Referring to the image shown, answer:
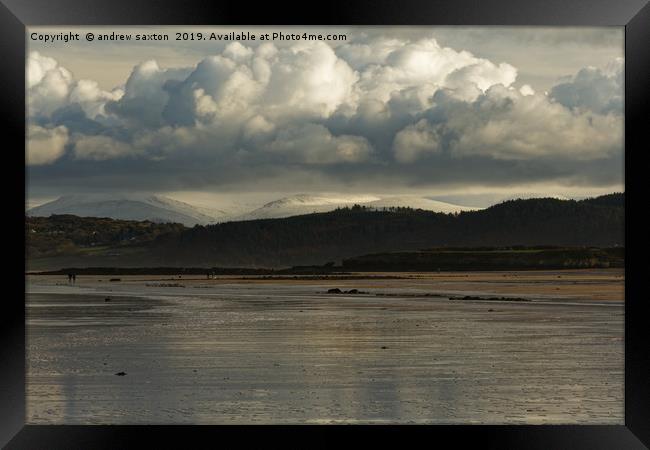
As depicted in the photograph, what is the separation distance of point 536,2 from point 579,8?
36 cm

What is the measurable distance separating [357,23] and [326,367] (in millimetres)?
6711

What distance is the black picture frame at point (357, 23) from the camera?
27.7 ft

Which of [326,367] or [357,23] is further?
[326,367]

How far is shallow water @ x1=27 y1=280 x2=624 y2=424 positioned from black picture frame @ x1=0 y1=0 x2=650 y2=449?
5.77 ft

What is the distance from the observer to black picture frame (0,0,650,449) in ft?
27.7

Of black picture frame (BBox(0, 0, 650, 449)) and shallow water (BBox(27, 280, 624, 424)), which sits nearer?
black picture frame (BBox(0, 0, 650, 449))

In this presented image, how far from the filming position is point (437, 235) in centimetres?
7712

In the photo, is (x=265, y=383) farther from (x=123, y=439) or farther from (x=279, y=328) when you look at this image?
(x=279, y=328)

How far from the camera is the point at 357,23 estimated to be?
8.58 meters

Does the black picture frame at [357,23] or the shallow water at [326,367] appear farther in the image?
the shallow water at [326,367]

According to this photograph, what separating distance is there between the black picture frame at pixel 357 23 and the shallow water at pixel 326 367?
1.76 metres

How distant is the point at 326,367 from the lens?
14.3 metres

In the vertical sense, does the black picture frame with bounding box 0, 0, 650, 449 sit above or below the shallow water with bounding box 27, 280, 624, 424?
above

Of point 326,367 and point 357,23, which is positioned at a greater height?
point 357,23
